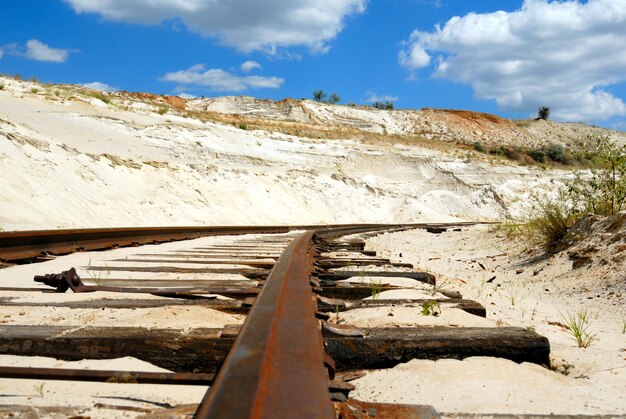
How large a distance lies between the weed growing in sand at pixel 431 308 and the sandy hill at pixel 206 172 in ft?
31.2

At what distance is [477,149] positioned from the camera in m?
44.9

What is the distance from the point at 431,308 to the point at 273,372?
1478mm

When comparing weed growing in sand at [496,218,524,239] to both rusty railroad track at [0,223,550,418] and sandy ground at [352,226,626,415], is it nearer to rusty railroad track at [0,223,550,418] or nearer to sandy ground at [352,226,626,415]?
sandy ground at [352,226,626,415]

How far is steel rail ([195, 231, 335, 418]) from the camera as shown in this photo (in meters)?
1.01

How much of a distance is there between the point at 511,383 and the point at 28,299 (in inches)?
96.2

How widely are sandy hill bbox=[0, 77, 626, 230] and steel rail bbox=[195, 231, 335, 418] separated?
9788 millimetres

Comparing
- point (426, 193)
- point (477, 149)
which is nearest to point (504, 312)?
point (426, 193)

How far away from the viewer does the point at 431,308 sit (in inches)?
99.5

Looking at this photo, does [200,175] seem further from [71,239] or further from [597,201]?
[597,201]

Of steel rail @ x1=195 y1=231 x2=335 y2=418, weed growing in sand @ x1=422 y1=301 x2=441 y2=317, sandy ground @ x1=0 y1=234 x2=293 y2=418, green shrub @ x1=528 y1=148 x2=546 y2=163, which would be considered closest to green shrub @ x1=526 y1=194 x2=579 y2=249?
weed growing in sand @ x1=422 y1=301 x2=441 y2=317

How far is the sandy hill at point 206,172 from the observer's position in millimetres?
14305

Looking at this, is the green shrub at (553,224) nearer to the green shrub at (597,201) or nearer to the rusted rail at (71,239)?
the green shrub at (597,201)

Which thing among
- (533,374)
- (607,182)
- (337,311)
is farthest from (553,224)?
(533,374)

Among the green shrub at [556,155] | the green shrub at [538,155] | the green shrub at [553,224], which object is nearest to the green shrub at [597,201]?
the green shrub at [553,224]
